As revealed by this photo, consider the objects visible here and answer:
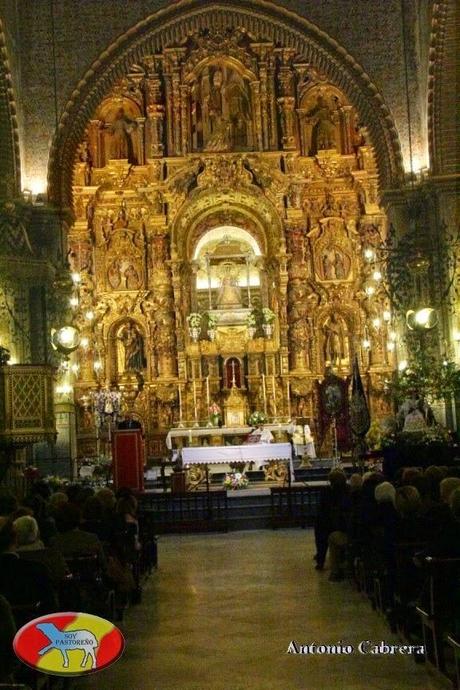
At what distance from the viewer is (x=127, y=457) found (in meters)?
19.7

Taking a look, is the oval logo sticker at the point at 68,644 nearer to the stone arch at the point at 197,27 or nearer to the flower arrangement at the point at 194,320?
the stone arch at the point at 197,27

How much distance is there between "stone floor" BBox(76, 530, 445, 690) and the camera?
22.0 ft

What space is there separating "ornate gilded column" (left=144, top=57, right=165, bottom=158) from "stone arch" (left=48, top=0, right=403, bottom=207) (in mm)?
6395

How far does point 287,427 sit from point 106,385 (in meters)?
5.64

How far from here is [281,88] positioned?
96.2 feet

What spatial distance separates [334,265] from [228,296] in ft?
10.9

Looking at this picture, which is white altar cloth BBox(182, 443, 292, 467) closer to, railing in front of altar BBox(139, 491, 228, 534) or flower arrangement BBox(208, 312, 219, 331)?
railing in front of altar BBox(139, 491, 228, 534)

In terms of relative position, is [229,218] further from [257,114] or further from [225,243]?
[257,114]

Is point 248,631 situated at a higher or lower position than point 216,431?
lower

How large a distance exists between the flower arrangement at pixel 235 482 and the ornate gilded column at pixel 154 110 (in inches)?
449

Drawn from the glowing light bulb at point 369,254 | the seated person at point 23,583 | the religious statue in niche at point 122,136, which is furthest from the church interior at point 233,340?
the glowing light bulb at point 369,254

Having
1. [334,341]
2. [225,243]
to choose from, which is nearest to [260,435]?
[334,341]

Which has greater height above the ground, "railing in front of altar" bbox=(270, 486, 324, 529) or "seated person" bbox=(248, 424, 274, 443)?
"seated person" bbox=(248, 424, 274, 443)

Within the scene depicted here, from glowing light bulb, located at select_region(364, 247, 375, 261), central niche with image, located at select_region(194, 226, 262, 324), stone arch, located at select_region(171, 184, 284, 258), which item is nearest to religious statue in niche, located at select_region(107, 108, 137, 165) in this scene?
stone arch, located at select_region(171, 184, 284, 258)
